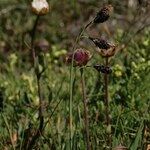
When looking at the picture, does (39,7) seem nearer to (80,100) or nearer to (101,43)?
(101,43)

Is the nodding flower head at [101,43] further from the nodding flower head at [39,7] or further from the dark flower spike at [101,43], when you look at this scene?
the nodding flower head at [39,7]

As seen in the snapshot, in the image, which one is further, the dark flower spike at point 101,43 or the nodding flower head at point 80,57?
the nodding flower head at point 80,57

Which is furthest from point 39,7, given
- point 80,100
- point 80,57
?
point 80,100

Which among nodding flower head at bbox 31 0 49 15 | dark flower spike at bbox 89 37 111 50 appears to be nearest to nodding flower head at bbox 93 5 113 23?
dark flower spike at bbox 89 37 111 50

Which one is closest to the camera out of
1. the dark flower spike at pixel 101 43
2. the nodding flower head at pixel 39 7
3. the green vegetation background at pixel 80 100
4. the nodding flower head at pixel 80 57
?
the dark flower spike at pixel 101 43

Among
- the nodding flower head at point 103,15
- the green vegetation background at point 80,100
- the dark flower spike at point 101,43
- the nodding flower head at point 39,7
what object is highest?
the nodding flower head at point 39,7

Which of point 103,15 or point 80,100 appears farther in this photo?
point 80,100

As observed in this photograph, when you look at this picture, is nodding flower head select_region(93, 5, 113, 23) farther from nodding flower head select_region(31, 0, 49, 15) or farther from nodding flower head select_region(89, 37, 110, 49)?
nodding flower head select_region(31, 0, 49, 15)

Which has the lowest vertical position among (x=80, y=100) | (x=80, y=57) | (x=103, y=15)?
(x=80, y=100)

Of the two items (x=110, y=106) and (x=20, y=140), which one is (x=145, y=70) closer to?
(x=110, y=106)

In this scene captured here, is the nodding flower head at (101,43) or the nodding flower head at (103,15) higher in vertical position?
the nodding flower head at (103,15)

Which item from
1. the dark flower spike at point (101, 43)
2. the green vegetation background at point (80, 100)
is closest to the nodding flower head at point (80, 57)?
the dark flower spike at point (101, 43)

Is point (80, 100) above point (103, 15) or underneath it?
underneath
